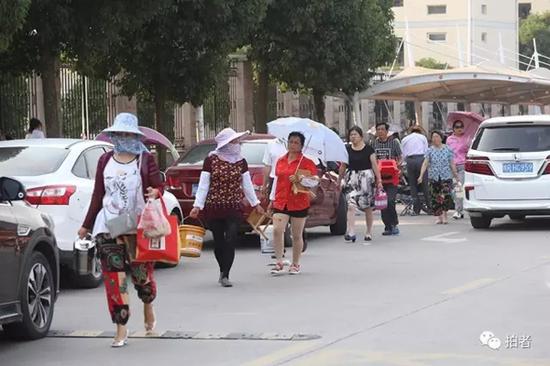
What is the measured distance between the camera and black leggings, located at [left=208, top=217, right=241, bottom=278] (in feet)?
41.4

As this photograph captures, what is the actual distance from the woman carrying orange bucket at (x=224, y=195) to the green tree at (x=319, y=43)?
66.7 ft

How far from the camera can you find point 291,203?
44.7 ft

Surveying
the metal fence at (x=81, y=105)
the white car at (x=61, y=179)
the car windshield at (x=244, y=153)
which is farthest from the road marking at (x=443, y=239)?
the metal fence at (x=81, y=105)

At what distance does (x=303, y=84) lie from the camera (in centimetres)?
3691

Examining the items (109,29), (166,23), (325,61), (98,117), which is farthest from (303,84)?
(109,29)

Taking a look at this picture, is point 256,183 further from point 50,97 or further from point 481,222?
point 50,97

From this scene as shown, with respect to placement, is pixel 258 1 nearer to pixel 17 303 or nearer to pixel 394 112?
pixel 17 303

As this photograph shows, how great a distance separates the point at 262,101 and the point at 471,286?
2311 cm

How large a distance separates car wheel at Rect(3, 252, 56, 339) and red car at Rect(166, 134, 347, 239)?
5.87 meters

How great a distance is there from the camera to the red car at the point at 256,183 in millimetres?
16483

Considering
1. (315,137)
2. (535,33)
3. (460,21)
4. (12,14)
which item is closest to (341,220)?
(315,137)

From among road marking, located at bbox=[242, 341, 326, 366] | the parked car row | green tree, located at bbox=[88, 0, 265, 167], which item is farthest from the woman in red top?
green tree, located at bbox=[88, 0, 265, 167]

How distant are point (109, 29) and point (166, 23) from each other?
13.9 ft

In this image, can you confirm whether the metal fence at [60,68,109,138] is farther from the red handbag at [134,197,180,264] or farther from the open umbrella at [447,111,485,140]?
the red handbag at [134,197,180,264]
